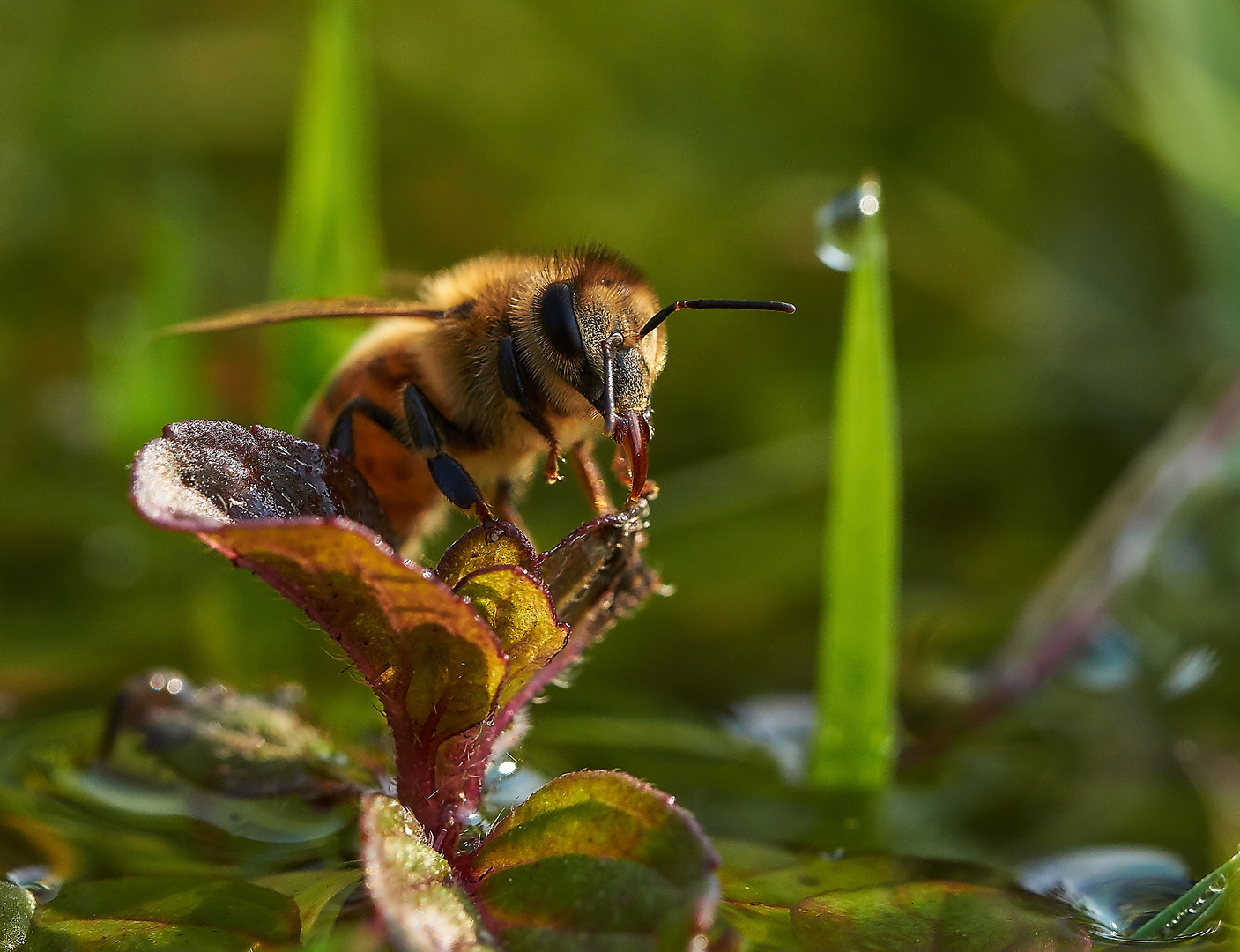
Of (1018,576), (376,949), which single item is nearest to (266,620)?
(376,949)

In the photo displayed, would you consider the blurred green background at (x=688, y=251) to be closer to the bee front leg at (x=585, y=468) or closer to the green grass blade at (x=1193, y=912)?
the bee front leg at (x=585, y=468)

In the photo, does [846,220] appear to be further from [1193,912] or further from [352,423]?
[1193,912]

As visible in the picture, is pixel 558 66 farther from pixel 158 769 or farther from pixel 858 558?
pixel 158 769

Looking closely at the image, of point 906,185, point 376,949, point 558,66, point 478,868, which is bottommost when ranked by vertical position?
point 376,949

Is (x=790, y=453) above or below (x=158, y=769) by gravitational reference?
above

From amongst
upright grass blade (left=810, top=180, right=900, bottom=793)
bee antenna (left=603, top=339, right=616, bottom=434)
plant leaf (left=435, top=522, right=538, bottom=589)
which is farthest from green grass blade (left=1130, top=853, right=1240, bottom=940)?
bee antenna (left=603, top=339, right=616, bottom=434)

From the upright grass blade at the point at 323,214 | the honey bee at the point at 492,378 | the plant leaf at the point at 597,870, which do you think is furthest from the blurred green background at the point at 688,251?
the plant leaf at the point at 597,870

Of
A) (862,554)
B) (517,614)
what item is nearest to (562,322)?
(862,554)
